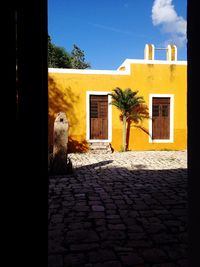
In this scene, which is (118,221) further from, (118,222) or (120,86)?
(120,86)

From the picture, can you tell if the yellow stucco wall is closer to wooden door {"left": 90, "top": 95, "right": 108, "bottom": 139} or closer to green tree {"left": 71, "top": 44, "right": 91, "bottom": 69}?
wooden door {"left": 90, "top": 95, "right": 108, "bottom": 139}

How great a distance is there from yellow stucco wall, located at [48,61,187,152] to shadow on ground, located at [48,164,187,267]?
26.4 ft

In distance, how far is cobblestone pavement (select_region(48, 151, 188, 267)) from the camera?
310 centimetres

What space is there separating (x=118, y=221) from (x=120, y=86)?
39.4ft

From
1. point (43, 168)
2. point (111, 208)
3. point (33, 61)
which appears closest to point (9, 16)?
point (33, 61)

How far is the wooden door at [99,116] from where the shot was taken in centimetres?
1555

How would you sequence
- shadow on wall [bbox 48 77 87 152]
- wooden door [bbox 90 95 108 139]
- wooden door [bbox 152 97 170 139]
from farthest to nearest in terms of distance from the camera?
wooden door [bbox 152 97 170 139]
wooden door [bbox 90 95 108 139]
shadow on wall [bbox 48 77 87 152]

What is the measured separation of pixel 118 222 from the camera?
13.9 feet

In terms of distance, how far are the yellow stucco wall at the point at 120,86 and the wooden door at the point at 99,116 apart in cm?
43

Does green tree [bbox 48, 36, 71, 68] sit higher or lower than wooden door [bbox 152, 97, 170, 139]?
higher

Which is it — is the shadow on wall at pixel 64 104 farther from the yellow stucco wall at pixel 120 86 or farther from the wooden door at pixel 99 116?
the wooden door at pixel 99 116

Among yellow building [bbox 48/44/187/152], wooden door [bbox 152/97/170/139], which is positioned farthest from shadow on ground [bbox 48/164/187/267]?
wooden door [bbox 152/97/170/139]

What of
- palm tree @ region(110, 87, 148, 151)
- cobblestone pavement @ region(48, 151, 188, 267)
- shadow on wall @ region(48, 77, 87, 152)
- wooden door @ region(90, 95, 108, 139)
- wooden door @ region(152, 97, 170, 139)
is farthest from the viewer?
wooden door @ region(152, 97, 170, 139)

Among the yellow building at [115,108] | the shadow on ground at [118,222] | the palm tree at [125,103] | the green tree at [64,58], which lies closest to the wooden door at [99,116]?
the yellow building at [115,108]
